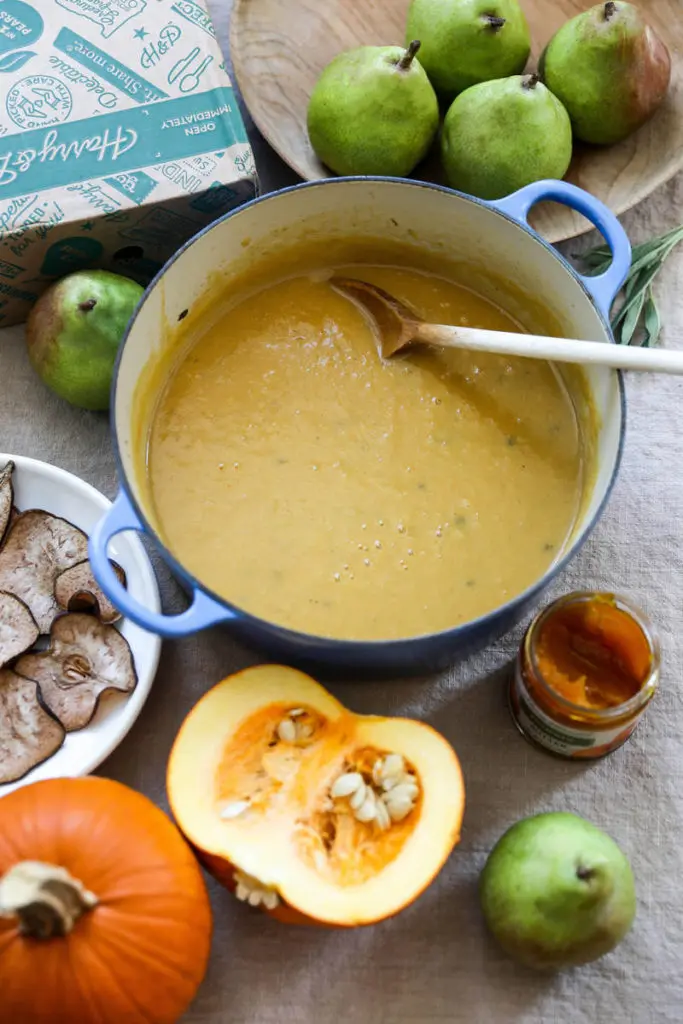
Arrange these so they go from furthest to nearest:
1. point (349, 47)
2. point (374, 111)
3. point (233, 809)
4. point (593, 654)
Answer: point (349, 47), point (374, 111), point (593, 654), point (233, 809)

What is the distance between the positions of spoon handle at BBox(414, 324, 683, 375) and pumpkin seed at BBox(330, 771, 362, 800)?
48 cm

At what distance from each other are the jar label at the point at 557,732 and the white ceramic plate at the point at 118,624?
407 mm

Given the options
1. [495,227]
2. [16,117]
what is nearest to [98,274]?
[16,117]

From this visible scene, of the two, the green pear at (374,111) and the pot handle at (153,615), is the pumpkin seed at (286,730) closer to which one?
the pot handle at (153,615)

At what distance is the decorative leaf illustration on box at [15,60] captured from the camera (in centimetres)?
126

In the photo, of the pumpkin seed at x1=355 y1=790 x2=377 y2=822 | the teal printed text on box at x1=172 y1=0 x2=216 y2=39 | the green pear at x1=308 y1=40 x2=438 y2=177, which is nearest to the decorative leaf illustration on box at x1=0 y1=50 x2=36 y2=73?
the teal printed text on box at x1=172 y1=0 x2=216 y2=39

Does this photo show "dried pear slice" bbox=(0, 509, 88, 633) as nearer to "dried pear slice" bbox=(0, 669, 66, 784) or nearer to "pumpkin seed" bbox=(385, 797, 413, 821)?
"dried pear slice" bbox=(0, 669, 66, 784)

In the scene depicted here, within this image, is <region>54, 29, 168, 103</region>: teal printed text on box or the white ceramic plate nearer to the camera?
the white ceramic plate

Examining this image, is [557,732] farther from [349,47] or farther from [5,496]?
[349,47]

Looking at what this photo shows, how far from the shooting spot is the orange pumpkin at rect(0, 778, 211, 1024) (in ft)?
3.21

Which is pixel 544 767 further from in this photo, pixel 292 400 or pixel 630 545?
pixel 292 400

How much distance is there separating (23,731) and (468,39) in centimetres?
98

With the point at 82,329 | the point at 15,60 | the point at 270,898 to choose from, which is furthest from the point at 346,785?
the point at 15,60

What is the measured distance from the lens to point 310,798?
107cm
